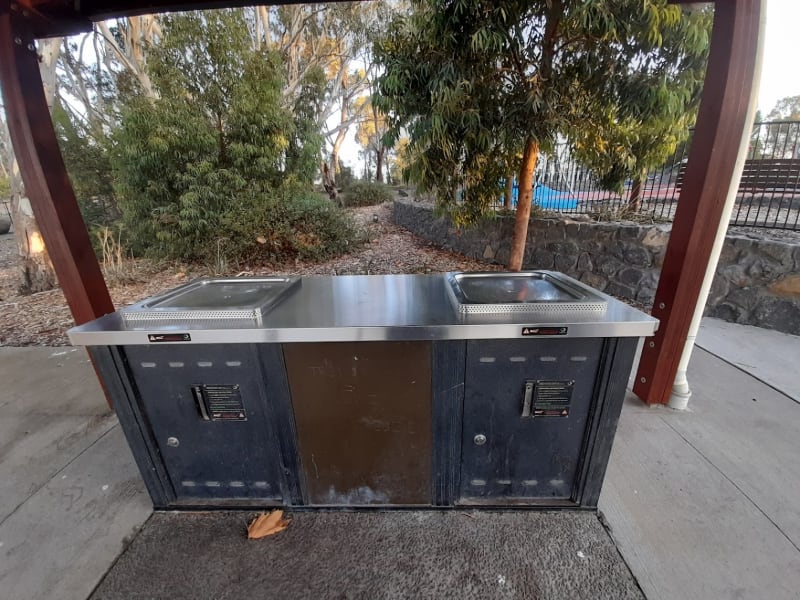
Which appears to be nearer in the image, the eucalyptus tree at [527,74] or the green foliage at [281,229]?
the eucalyptus tree at [527,74]

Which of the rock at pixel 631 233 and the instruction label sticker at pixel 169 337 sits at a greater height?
the instruction label sticker at pixel 169 337

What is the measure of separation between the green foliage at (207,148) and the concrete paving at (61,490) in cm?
358

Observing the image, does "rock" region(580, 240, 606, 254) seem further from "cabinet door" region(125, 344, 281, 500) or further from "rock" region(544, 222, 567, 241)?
"cabinet door" region(125, 344, 281, 500)

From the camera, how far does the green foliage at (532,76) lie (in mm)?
2744

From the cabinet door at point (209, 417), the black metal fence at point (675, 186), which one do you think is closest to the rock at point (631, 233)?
the black metal fence at point (675, 186)

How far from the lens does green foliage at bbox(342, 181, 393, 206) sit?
44.3 feet

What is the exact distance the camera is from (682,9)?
9.10 ft

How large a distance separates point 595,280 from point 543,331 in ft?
12.4

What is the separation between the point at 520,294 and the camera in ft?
5.43

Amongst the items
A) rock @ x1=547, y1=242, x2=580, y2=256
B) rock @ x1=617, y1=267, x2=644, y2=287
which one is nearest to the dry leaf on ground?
rock @ x1=617, y1=267, x2=644, y2=287

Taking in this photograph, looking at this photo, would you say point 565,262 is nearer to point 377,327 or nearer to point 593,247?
point 593,247

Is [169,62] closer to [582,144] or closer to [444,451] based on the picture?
[582,144]

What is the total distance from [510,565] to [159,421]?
66.2 inches

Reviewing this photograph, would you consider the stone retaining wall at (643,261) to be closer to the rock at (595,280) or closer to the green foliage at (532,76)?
the rock at (595,280)
